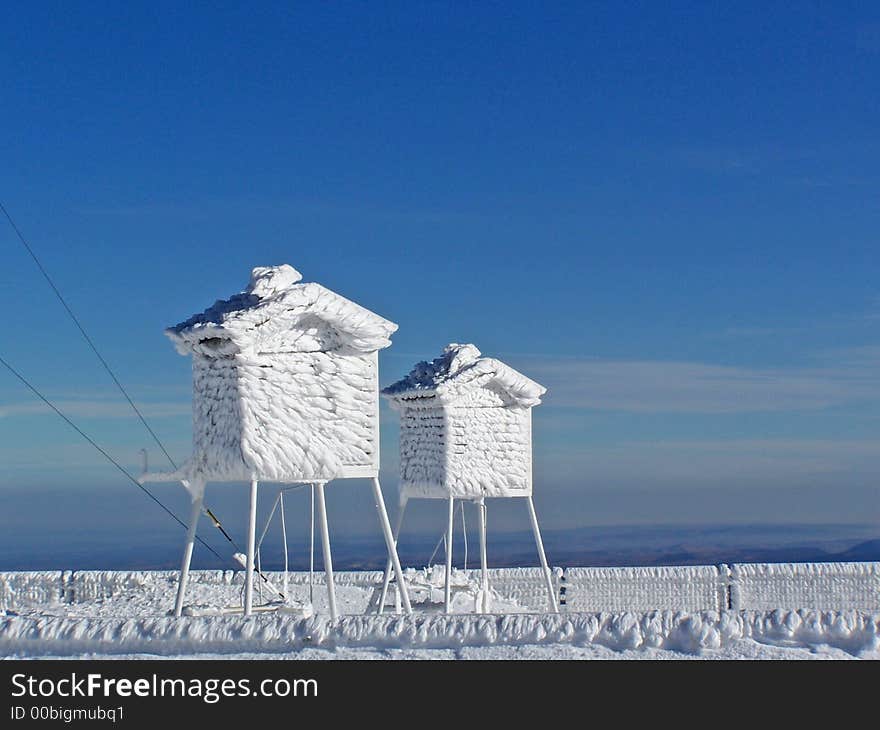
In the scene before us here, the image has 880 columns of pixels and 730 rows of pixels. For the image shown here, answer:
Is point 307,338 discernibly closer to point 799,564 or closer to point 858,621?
point 858,621

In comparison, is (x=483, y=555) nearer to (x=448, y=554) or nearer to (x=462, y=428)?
(x=448, y=554)

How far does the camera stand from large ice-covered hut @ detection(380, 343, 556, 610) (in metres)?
15.0

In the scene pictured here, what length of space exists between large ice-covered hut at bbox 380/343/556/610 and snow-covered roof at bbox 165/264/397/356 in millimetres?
2970

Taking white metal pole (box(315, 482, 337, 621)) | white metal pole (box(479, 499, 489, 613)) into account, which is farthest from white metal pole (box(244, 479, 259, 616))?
white metal pole (box(479, 499, 489, 613))

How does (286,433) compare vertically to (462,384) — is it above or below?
below

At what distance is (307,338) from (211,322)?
0.98 metres

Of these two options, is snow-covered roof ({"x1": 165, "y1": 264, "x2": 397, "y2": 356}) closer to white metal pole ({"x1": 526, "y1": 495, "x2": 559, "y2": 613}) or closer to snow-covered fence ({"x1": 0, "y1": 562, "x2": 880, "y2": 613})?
white metal pole ({"x1": 526, "y1": 495, "x2": 559, "y2": 613})

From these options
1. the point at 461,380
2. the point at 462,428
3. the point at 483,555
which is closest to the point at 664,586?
the point at 483,555

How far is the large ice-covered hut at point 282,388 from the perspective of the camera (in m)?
11.3

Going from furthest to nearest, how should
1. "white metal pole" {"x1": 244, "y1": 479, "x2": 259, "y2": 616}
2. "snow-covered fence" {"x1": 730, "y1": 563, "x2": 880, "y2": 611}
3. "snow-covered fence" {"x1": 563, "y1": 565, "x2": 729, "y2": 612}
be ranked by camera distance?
"snow-covered fence" {"x1": 563, "y1": 565, "x2": 729, "y2": 612}
"snow-covered fence" {"x1": 730, "y1": 563, "x2": 880, "y2": 611}
"white metal pole" {"x1": 244, "y1": 479, "x2": 259, "y2": 616}
